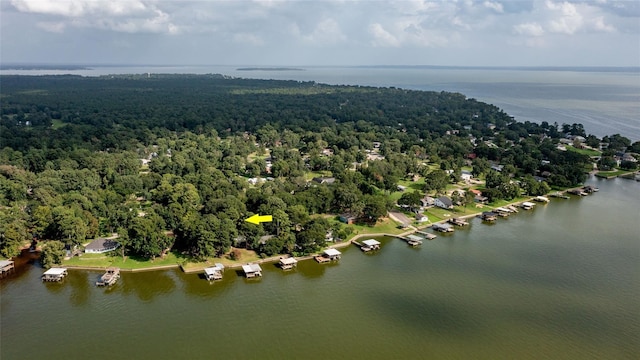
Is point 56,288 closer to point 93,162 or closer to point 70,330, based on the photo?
point 70,330

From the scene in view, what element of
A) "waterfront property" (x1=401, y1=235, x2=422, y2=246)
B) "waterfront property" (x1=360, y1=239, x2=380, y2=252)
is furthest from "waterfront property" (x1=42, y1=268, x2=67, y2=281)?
"waterfront property" (x1=401, y1=235, x2=422, y2=246)

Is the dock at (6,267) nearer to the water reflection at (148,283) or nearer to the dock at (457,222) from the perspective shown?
the water reflection at (148,283)

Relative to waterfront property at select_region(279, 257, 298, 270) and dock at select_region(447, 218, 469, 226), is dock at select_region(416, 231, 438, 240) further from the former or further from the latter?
waterfront property at select_region(279, 257, 298, 270)

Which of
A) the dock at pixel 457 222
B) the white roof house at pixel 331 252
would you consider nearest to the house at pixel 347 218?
the white roof house at pixel 331 252

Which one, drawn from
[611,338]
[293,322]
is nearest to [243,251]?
[293,322]

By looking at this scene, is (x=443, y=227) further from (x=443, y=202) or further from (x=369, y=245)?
(x=369, y=245)
